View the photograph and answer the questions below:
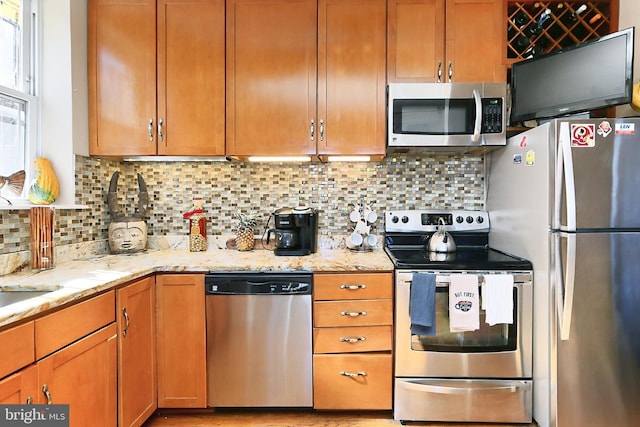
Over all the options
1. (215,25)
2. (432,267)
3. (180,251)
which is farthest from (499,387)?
(215,25)

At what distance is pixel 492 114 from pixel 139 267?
6.91ft

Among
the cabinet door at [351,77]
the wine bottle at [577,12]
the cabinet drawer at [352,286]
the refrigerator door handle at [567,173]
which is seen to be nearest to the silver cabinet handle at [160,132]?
the cabinet door at [351,77]

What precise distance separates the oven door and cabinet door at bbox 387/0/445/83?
3.98 ft

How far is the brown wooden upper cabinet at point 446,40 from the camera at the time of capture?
217cm

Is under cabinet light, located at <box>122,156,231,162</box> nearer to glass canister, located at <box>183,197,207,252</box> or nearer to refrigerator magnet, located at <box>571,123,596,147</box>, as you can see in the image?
glass canister, located at <box>183,197,207,252</box>

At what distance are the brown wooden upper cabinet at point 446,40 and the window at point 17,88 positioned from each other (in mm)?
2059

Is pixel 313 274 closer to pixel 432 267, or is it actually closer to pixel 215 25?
pixel 432 267

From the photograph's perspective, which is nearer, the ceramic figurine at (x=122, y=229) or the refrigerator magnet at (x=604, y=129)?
the refrigerator magnet at (x=604, y=129)

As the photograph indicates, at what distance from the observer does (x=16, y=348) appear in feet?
3.70

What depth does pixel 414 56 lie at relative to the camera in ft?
7.14

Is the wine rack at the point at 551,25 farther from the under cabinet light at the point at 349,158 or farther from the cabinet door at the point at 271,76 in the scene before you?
the cabinet door at the point at 271,76

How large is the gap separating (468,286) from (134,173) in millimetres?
2315

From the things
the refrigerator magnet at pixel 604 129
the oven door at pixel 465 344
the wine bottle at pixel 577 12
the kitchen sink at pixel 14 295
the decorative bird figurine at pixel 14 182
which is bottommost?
the oven door at pixel 465 344

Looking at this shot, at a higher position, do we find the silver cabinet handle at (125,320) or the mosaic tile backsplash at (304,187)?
the mosaic tile backsplash at (304,187)
